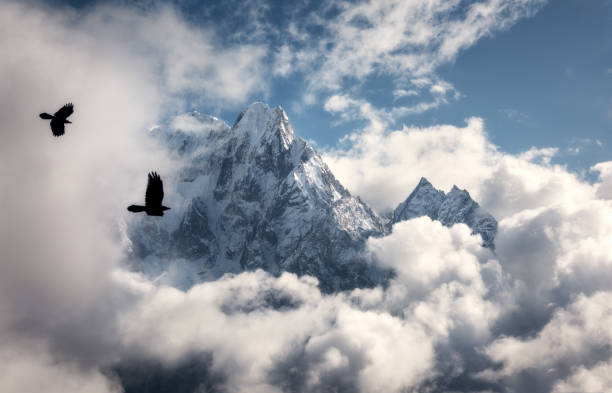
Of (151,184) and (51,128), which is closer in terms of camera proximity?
(151,184)

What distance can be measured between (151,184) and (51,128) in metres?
14.7

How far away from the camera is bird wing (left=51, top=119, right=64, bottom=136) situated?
2906cm

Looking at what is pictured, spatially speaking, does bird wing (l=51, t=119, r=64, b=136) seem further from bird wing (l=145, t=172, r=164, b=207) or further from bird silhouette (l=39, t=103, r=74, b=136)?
bird wing (l=145, t=172, r=164, b=207)

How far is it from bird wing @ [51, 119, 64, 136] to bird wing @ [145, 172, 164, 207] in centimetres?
1426

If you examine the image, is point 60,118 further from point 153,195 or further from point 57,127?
point 153,195

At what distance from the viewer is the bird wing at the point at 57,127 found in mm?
29062

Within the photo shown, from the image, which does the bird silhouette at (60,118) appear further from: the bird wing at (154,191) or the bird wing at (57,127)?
the bird wing at (154,191)

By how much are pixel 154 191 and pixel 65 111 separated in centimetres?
1518

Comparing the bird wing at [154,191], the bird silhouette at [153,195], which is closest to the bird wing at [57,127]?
the bird silhouette at [153,195]

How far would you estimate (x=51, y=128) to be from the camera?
29000mm

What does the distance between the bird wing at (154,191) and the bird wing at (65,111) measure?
1467cm

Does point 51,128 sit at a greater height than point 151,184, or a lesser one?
greater

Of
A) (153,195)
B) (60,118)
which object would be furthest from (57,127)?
(153,195)

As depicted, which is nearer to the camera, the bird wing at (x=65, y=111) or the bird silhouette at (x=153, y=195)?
the bird silhouette at (x=153, y=195)
